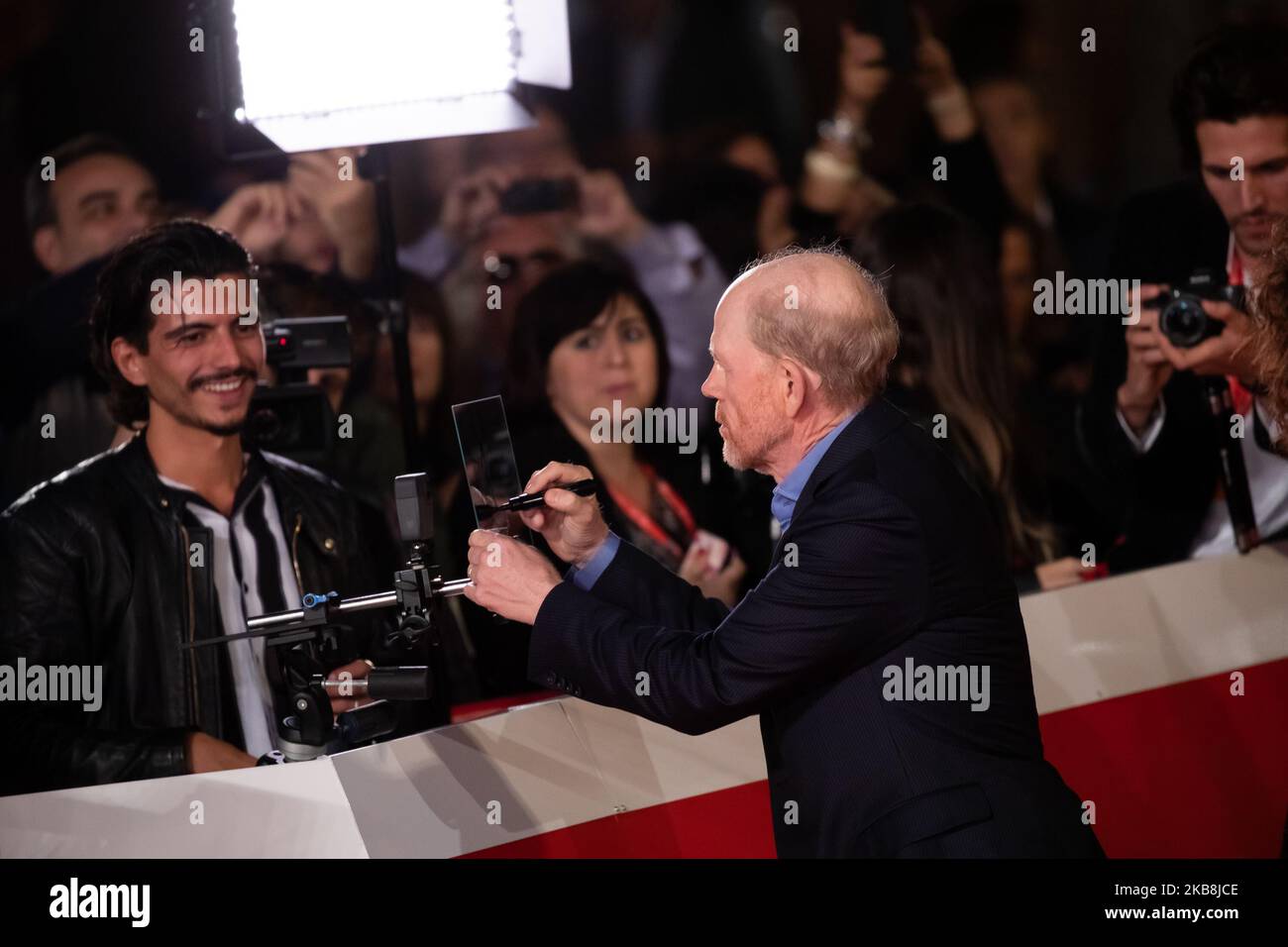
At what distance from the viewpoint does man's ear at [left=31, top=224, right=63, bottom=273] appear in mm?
4242

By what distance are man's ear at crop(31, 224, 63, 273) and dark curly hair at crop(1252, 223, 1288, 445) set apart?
337 centimetres

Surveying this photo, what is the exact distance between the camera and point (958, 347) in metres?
4.08

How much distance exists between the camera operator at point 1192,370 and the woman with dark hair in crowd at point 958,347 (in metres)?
0.29

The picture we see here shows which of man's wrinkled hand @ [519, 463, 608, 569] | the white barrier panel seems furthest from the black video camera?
the white barrier panel

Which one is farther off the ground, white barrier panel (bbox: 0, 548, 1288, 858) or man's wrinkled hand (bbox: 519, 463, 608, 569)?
man's wrinkled hand (bbox: 519, 463, 608, 569)

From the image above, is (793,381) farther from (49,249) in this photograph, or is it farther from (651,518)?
(49,249)

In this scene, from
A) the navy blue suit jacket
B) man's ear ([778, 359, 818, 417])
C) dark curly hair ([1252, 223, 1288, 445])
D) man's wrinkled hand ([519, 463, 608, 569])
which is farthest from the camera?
man's wrinkled hand ([519, 463, 608, 569])

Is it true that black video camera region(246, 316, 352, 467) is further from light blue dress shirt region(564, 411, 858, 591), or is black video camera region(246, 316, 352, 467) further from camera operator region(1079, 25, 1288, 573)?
camera operator region(1079, 25, 1288, 573)

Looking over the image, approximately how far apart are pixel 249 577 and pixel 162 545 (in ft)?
0.67

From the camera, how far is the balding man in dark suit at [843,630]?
6.66 feet

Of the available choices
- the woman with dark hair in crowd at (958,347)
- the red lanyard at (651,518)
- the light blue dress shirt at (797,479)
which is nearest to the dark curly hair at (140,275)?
the red lanyard at (651,518)

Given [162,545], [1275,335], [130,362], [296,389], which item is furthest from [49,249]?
[1275,335]

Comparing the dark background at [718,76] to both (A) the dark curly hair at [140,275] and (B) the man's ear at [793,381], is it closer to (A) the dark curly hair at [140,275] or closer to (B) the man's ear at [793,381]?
(A) the dark curly hair at [140,275]

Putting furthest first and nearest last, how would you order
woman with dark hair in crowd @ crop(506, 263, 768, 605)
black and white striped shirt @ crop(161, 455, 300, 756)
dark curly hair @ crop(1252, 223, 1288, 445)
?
woman with dark hair in crowd @ crop(506, 263, 768, 605) < black and white striped shirt @ crop(161, 455, 300, 756) < dark curly hair @ crop(1252, 223, 1288, 445)
